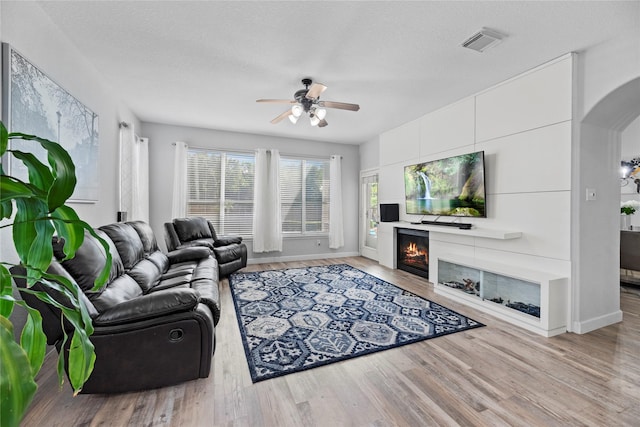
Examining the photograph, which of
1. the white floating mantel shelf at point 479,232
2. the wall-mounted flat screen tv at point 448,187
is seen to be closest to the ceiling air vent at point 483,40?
the wall-mounted flat screen tv at point 448,187

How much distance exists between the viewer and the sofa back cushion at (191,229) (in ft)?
15.0

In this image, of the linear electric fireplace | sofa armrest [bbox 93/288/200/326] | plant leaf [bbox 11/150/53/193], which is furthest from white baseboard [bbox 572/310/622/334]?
plant leaf [bbox 11/150/53/193]

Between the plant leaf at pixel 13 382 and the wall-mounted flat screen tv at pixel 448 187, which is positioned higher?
the wall-mounted flat screen tv at pixel 448 187

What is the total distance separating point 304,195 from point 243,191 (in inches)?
51.3

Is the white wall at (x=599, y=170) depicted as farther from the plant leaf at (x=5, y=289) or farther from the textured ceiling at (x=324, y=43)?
the plant leaf at (x=5, y=289)

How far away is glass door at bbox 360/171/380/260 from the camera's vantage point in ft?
20.6

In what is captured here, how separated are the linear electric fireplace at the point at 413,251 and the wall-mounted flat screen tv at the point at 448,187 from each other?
398 millimetres

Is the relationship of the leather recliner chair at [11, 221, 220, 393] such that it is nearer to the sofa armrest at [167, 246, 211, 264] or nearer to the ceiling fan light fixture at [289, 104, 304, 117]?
the sofa armrest at [167, 246, 211, 264]

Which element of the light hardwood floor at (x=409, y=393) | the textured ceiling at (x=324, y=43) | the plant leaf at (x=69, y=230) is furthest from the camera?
the textured ceiling at (x=324, y=43)

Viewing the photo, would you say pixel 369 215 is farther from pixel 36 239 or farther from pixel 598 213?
pixel 36 239

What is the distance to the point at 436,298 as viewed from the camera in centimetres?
355

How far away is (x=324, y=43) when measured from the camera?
2.52 m

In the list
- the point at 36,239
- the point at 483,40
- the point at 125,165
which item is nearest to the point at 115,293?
the point at 36,239

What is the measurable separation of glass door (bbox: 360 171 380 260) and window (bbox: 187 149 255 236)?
8.38 feet
